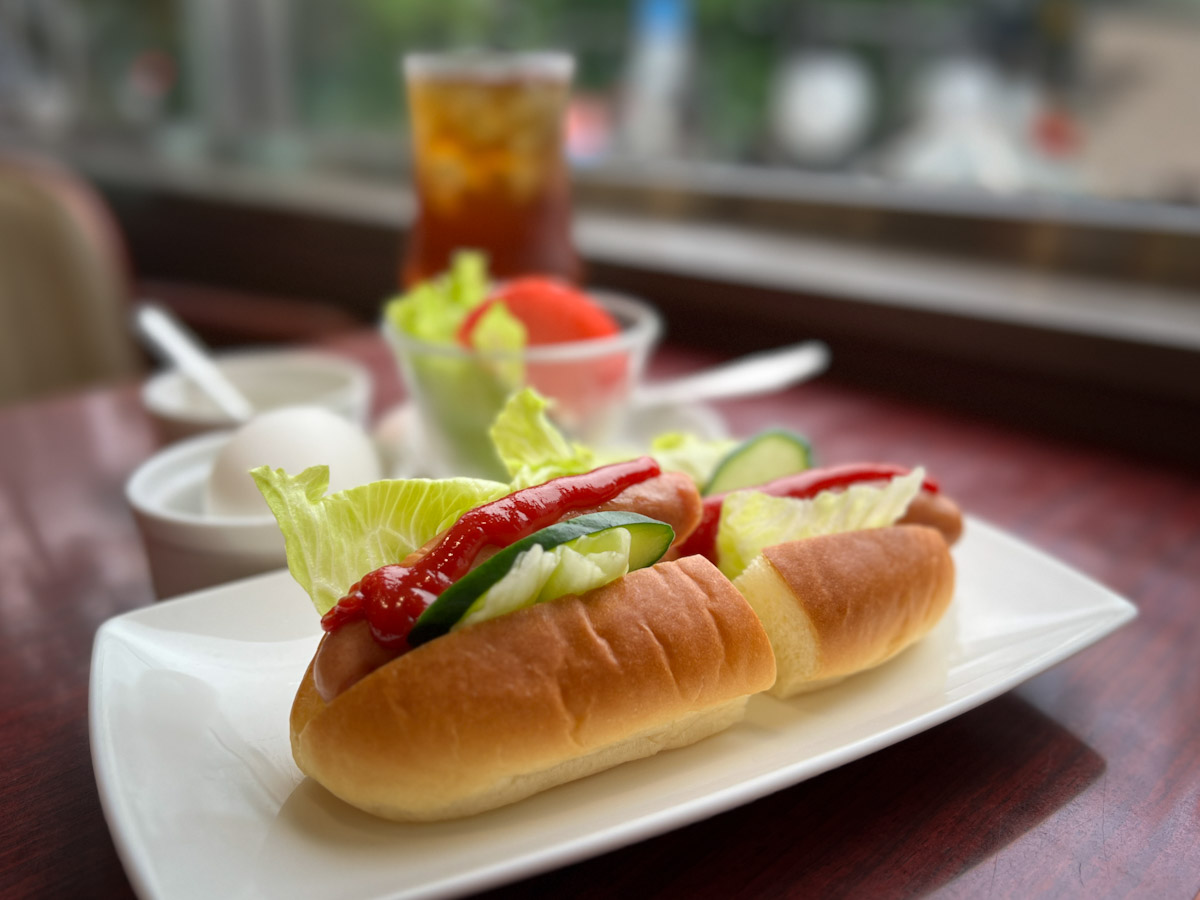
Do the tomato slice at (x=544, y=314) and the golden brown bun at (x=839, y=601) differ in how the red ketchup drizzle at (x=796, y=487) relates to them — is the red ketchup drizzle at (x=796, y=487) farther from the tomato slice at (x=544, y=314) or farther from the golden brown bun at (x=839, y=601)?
the tomato slice at (x=544, y=314)

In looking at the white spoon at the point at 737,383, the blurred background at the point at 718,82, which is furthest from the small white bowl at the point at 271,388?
the blurred background at the point at 718,82

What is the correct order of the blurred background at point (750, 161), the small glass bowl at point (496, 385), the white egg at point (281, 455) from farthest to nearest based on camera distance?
the blurred background at point (750, 161) < the small glass bowl at point (496, 385) < the white egg at point (281, 455)

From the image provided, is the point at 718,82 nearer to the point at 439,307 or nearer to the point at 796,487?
the point at 439,307

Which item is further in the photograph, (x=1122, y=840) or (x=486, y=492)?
(x=486, y=492)

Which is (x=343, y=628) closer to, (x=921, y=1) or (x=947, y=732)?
(x=947, y=732)

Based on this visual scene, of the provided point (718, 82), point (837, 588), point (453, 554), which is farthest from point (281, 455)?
point (718, 82)

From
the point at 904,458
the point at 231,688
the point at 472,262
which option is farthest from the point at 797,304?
the point at 231,688
